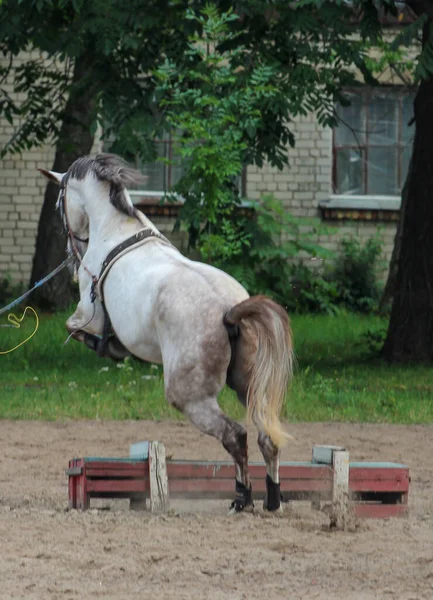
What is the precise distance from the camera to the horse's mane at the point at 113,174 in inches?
289

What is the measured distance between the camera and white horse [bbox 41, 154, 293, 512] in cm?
656

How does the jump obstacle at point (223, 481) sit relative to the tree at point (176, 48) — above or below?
below

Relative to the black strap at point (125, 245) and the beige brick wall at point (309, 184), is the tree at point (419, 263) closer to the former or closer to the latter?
the beige brick wall at point (309, 184)

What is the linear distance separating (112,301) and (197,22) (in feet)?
22.9

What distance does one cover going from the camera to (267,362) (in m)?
6.58

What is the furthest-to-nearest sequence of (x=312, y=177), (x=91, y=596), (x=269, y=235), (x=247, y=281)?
(x=312, y=177) < (x=269, y=235) < (x=247, y=281) < (x=91, y=596)

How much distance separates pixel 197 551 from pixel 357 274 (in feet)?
50.8

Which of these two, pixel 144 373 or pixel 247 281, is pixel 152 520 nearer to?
pixel 144 373

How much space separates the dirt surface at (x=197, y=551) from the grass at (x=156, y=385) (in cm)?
271

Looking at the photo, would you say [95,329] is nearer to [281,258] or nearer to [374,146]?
[281,258]

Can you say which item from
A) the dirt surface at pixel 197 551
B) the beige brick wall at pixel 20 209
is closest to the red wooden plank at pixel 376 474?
the dirt surface at pixel 197 551

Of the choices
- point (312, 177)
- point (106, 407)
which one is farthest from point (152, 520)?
point (312, 177)

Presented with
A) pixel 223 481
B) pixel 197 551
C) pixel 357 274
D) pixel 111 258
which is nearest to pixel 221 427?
pixel 223 481

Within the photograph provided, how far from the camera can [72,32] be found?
12820 millimetres
